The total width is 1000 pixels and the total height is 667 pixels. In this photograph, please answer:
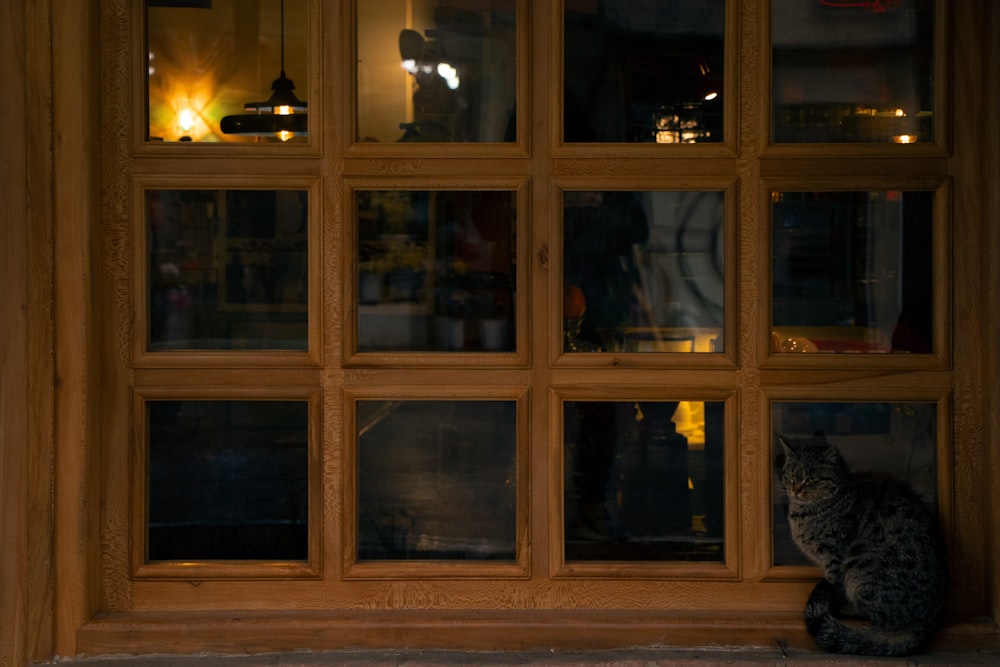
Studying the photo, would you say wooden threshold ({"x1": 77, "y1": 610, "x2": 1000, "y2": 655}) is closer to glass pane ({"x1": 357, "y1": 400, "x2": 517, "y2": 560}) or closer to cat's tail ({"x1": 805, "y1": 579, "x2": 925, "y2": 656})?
cat's tail ({"x1": 805, "y1": 579, "x2": 925, "y2": 656})

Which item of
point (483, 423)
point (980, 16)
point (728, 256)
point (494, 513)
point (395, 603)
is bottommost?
point (395, 603)

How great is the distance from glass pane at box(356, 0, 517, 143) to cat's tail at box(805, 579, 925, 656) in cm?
156

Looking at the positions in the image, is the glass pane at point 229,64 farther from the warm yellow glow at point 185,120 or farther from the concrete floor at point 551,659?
the concrete floor at point 551,659

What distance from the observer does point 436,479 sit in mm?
3221

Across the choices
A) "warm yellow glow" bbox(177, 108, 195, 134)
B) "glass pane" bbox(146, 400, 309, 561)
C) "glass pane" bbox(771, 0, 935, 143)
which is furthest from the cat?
"warm yellow glow" bbox(177, 108, 195, 134)

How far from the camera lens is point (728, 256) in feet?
10.4

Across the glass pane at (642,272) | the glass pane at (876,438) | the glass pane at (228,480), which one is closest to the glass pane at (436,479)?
the glass pane at (228,480)

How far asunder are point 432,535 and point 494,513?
187 millimetres

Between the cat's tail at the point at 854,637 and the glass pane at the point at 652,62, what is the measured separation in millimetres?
1342

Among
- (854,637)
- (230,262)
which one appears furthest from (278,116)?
(854,637)

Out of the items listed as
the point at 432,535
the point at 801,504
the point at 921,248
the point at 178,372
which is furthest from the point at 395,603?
the point at 921,248

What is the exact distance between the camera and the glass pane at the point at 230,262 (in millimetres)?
3211

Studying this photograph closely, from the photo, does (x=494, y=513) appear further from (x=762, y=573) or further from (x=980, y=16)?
(x=980, y=16)

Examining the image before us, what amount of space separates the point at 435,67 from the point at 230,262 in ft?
2.61
